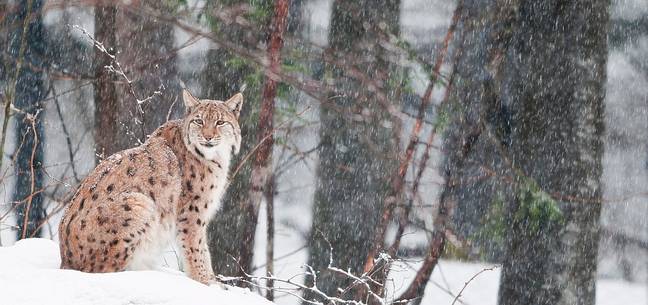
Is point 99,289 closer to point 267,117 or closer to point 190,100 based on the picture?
point 190,100

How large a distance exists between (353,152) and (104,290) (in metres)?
6.94

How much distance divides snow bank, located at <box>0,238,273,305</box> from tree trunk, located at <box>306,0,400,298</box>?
6.30 meters

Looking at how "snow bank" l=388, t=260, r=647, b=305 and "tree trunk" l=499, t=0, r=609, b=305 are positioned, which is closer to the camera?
"tree trunk" l=499, t=0, r=609, b=305

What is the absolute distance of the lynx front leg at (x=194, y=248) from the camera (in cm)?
620

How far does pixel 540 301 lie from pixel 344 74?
10.7 feet

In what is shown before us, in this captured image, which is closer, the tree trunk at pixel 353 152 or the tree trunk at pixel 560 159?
the tree trunk at pixel 560 159

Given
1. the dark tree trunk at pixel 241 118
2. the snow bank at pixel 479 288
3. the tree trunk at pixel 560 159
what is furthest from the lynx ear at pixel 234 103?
the snow bank at pixel 479 288

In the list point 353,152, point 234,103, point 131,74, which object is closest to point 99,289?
point 234,103

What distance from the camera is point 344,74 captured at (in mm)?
10375

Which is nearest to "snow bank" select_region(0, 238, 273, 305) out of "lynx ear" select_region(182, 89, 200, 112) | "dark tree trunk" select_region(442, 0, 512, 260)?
"lynx ear" select_region(182, 89, 200, 112)

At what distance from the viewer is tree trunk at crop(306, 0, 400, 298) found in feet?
34.5

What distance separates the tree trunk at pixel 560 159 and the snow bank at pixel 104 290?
4909mm

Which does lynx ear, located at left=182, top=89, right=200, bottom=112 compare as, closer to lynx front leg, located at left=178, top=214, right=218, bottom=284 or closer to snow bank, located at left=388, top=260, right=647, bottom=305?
lynx front leg, located at left=178, top=214, right=218, bottom=284

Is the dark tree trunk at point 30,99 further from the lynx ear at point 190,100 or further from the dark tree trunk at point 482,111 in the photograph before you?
the dark tree trunk at point 482,111
